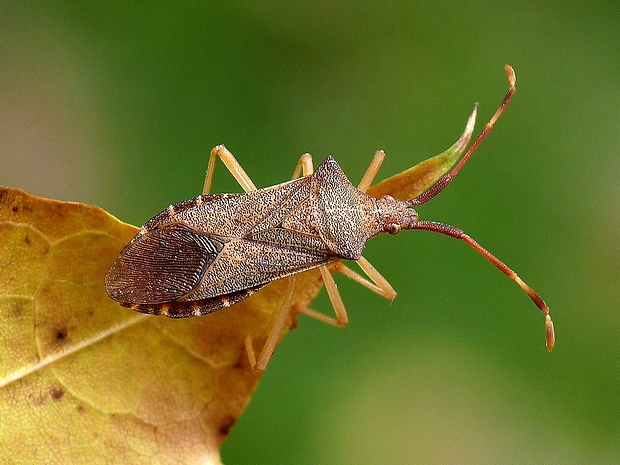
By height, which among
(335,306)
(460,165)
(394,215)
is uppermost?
(460,165)

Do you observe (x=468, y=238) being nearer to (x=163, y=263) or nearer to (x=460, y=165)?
(x=460, y=165)

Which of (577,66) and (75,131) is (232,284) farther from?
(577,66)

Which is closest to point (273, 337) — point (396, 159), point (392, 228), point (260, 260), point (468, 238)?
point (260, 260)

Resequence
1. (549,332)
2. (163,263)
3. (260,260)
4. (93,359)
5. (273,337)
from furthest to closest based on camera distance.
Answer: (549,332) → (260,260) → (163,263) → (273,337) → (93,359)

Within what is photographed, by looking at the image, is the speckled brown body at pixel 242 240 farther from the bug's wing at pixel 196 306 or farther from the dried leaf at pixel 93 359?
the dried leaf at pixel 93 359

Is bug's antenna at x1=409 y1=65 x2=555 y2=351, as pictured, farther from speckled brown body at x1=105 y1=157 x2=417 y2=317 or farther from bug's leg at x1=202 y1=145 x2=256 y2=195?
bug's leg at x1=202 y1=145 x2=256 y2=195

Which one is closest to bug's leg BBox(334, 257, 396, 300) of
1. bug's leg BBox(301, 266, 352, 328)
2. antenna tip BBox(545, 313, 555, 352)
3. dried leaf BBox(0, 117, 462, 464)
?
bug's leg BBox(301, 266, 352, 328)

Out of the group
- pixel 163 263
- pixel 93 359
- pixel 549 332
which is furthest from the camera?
pixel 549 332
